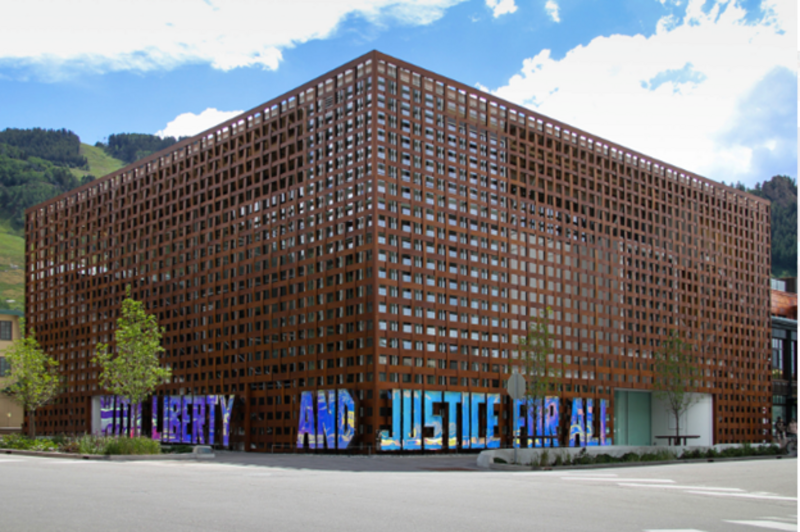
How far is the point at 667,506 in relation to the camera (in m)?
14.5

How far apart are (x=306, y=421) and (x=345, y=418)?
389cm

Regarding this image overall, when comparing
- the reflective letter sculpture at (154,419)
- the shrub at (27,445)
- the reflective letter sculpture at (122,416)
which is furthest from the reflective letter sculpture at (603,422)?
the shrub at (27,445)

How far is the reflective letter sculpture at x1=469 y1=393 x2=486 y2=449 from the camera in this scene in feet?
178

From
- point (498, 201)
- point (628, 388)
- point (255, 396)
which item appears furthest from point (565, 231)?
point (255, 396)

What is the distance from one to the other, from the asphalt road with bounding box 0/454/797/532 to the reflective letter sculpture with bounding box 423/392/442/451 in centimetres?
3066

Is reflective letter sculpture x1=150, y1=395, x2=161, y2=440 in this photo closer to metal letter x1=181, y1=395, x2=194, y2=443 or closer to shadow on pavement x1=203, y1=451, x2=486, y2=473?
metal letter x1=181, y1=395, x2=194, y2=443

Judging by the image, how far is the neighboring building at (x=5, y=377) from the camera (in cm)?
9800

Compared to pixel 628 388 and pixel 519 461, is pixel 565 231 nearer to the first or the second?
pixel 628 388

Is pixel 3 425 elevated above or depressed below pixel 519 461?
below

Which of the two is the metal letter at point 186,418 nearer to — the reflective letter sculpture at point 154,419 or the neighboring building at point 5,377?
the reflective letter sculpture at point 154,419

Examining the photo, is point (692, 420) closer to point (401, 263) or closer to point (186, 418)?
point (401, 263)

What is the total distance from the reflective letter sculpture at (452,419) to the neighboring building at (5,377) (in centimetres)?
6289

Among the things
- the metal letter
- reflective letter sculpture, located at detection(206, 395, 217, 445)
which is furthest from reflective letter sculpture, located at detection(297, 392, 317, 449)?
the metal letter

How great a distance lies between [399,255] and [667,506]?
125ft
